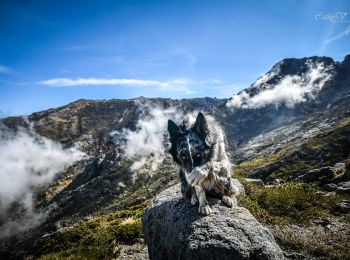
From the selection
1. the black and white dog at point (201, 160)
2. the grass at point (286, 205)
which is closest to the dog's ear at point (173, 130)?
the black and white dog at point (201, 160)

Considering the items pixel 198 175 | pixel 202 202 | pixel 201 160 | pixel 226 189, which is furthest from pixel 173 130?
pixel 226 189

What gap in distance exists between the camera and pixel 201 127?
11500mm

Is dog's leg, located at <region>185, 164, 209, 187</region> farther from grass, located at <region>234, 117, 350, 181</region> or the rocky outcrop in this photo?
grass, located at <region>234, 117, 350, 181</region>

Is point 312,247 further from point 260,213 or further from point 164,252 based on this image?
point 164,252

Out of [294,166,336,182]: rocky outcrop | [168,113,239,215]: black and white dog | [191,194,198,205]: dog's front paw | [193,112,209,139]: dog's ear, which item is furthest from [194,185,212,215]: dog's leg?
[294,166,336,182]: rocky outcrop

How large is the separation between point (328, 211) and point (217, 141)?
42.2 feet

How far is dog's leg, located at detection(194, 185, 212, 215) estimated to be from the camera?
441 inches

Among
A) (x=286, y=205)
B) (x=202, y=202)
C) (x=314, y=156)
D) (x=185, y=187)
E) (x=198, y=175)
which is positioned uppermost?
(x=198, y=175)

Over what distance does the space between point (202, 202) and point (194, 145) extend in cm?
195

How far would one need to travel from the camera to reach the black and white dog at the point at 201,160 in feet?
37.0

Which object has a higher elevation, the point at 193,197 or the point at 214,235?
the point at 193,197

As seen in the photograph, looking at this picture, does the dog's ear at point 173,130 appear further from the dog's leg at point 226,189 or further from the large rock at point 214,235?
the large rock at point 214,235

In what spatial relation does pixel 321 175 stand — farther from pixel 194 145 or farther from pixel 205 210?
pixel 194 145

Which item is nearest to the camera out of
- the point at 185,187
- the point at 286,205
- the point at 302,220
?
the point at 185,187
